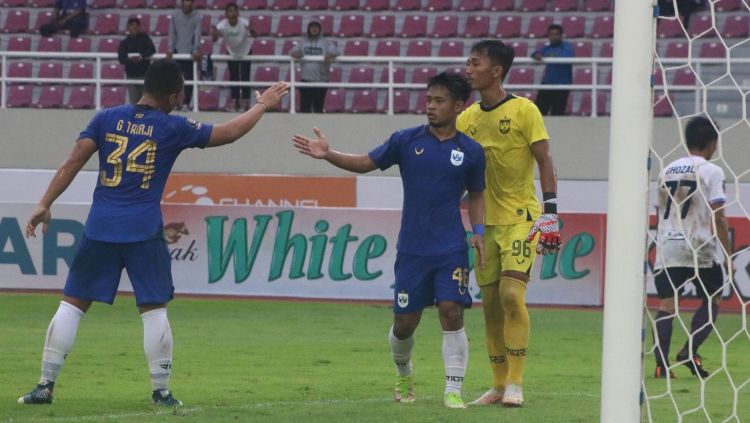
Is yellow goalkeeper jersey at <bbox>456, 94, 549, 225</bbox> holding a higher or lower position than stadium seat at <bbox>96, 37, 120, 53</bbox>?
lower

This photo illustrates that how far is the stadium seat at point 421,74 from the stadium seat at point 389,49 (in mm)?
624

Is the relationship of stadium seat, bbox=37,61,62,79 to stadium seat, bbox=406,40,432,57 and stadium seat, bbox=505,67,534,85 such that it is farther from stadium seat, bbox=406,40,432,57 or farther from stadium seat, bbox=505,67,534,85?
stadium seat, bbox=505,67,534,85

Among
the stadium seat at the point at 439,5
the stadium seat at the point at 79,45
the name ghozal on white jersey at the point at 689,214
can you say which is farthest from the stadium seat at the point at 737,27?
the name ghozal on white jersey at the point at 689,214

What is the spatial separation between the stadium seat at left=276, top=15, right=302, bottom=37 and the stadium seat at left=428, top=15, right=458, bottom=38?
225cm

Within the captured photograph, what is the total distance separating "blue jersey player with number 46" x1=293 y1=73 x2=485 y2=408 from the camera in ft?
24.1

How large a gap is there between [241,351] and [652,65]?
694cm

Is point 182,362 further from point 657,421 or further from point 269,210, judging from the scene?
point 269,210

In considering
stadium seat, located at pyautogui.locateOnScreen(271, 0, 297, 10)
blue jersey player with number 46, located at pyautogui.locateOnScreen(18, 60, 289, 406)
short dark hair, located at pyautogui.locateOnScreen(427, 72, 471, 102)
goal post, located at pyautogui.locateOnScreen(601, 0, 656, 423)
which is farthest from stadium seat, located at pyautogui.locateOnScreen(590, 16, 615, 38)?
goal post, located at pyautogui.locateOnScreen(601, 0, 656, 423)

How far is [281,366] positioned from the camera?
10.2 metres

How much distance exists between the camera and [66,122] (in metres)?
20.6

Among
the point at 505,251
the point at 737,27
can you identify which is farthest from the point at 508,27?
the point at 505,251

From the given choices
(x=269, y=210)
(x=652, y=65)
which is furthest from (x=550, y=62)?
(x=652, y=65)

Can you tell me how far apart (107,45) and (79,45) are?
1.61ft

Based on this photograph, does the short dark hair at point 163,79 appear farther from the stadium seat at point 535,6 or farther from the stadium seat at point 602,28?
the stadium seat at point 535,6
